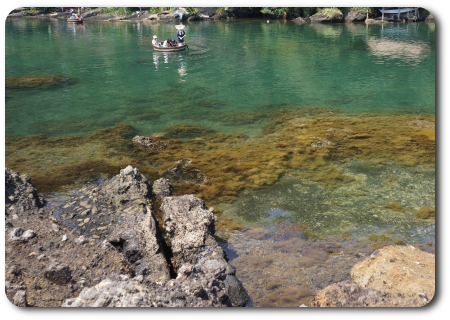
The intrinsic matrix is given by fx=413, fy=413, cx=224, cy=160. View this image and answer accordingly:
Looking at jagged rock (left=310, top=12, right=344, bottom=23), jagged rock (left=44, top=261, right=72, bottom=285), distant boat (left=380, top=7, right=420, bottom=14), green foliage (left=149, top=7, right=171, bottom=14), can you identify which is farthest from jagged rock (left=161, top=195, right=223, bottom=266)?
green foliage (left=149, top=7, right=171, bottom=14)

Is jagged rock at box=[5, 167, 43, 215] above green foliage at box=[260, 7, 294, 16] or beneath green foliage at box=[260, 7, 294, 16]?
beneath

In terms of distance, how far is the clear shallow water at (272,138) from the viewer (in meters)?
10.1

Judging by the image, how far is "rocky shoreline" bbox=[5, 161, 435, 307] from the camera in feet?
20.1

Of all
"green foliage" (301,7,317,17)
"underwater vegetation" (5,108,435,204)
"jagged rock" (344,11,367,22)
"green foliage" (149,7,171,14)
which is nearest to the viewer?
"underwater vegetation" (5,108,435,204)

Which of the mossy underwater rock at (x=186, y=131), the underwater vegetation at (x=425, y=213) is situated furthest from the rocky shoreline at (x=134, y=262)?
the mossy underwater rock at (x=186, y=131)

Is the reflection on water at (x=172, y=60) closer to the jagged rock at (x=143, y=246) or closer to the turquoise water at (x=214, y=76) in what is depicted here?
the turquoise water at (x=214, y=76)

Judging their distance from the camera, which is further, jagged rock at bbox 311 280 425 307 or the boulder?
the boulder

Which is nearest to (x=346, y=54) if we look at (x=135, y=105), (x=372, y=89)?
(x=372, y=89)

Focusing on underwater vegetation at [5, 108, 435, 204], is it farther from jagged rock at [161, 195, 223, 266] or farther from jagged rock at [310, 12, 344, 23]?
jagged rock at [310, 12, 344, 23]

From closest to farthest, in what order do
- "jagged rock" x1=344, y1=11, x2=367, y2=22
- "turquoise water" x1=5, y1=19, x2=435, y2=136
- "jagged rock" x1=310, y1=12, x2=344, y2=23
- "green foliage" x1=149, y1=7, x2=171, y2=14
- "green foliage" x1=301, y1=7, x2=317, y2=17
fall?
"turquoise water" x1=5, y1=19, x2=435, y2=136 → "jagged rock" x1=344, y1=11, x2=367, y2=22 → "jagged rock" x1=310, y1=12, x2=344, y2=23 → "green foliage" x1=301, y1=7, x2=317, y2=17 → "green foliage" x1=149, y1=7, x2=171, y2=14

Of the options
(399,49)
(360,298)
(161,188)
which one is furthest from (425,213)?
(399,49)

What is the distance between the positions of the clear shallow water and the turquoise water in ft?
0.56

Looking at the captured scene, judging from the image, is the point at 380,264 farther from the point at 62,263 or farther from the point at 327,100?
the point at 327,100

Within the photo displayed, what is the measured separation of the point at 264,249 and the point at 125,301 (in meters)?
4.73
